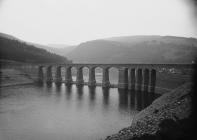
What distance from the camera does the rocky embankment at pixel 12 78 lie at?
53.5 metres

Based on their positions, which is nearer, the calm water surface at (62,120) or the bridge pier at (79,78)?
the calm water surface at (62,120)

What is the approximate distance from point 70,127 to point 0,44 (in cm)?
6914

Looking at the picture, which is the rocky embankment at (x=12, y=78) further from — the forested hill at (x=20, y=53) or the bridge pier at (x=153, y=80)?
the bridge pier at (x=153, y=80)

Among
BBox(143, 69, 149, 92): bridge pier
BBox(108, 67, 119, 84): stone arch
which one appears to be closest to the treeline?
BBox(108, 67, 119, 84): stone arch

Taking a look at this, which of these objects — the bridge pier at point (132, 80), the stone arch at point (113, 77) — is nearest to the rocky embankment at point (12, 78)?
the stone arch at point (113, 77)

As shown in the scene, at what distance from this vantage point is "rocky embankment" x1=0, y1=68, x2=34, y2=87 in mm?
53500

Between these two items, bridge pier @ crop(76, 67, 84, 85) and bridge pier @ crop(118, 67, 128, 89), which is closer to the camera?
bridge pier @ crop(118, 67, 128, 89)

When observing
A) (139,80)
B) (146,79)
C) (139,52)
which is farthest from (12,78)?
(139,52)

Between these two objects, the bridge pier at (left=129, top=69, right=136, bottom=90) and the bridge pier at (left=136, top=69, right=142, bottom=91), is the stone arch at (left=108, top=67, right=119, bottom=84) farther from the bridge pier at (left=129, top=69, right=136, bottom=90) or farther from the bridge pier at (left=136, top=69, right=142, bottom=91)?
the bridge pier at (left=136, top=69, right=142, bottom=91)

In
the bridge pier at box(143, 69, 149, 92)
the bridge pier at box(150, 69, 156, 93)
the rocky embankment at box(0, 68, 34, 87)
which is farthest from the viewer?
the rocky embankment at box(0, 68, 34, 87)

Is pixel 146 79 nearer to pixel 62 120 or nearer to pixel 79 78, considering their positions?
pixel 79 78

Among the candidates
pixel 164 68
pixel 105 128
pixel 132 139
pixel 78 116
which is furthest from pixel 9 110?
pixel 164 68

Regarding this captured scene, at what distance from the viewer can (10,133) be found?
18766mm

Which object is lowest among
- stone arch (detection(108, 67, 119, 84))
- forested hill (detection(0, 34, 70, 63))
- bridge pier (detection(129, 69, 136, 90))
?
stone arch (detection(108, 67, 119, 84))
